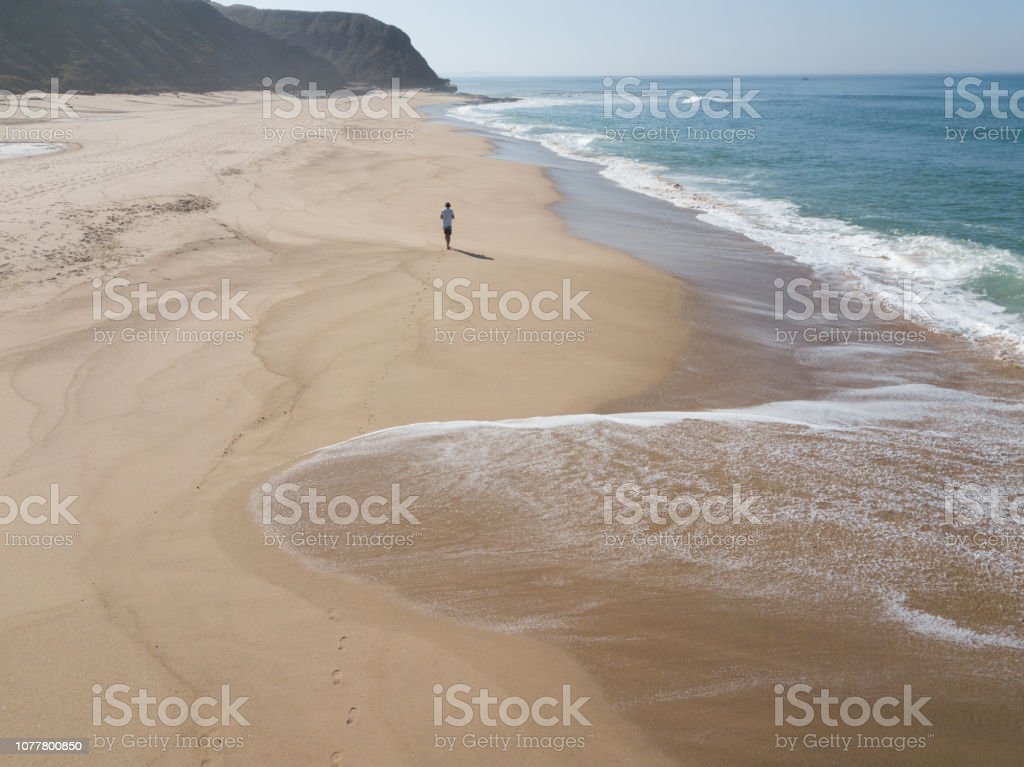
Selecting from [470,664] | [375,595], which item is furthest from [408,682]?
[375,595]

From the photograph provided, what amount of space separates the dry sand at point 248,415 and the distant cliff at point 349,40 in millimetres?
102806

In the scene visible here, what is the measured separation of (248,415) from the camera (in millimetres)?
7926

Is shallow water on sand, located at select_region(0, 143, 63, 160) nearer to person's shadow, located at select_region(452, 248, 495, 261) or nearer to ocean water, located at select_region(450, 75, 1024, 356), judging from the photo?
person's shadow, located at select_region(452, 248, 495, 261)

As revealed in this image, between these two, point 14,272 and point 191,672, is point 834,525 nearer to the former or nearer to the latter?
point 191,672

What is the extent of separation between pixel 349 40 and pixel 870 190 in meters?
110

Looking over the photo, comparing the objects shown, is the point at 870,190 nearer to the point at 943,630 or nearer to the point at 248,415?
the point at 943,630

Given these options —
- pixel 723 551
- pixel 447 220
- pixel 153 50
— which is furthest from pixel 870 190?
pixel 153 50

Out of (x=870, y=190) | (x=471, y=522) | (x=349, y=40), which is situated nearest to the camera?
(x=471, y=522)

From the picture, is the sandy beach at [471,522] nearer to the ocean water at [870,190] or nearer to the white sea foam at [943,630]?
the white sea foam at [943,630]

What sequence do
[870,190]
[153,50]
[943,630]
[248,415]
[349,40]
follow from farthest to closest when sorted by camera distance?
[349,40] → [153,50] → [870,190] → [248,415] → [943,630]

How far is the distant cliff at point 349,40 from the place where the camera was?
358 feet

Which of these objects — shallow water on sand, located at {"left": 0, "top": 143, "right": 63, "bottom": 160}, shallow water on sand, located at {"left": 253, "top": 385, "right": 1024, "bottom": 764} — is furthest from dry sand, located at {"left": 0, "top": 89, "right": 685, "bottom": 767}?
shallow water on sand, located at {"left": 0, "top": 143, "right": 63, "bottom": 160}

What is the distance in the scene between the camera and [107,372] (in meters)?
8.71

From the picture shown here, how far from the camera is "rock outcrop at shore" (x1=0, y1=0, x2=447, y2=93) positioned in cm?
5112
